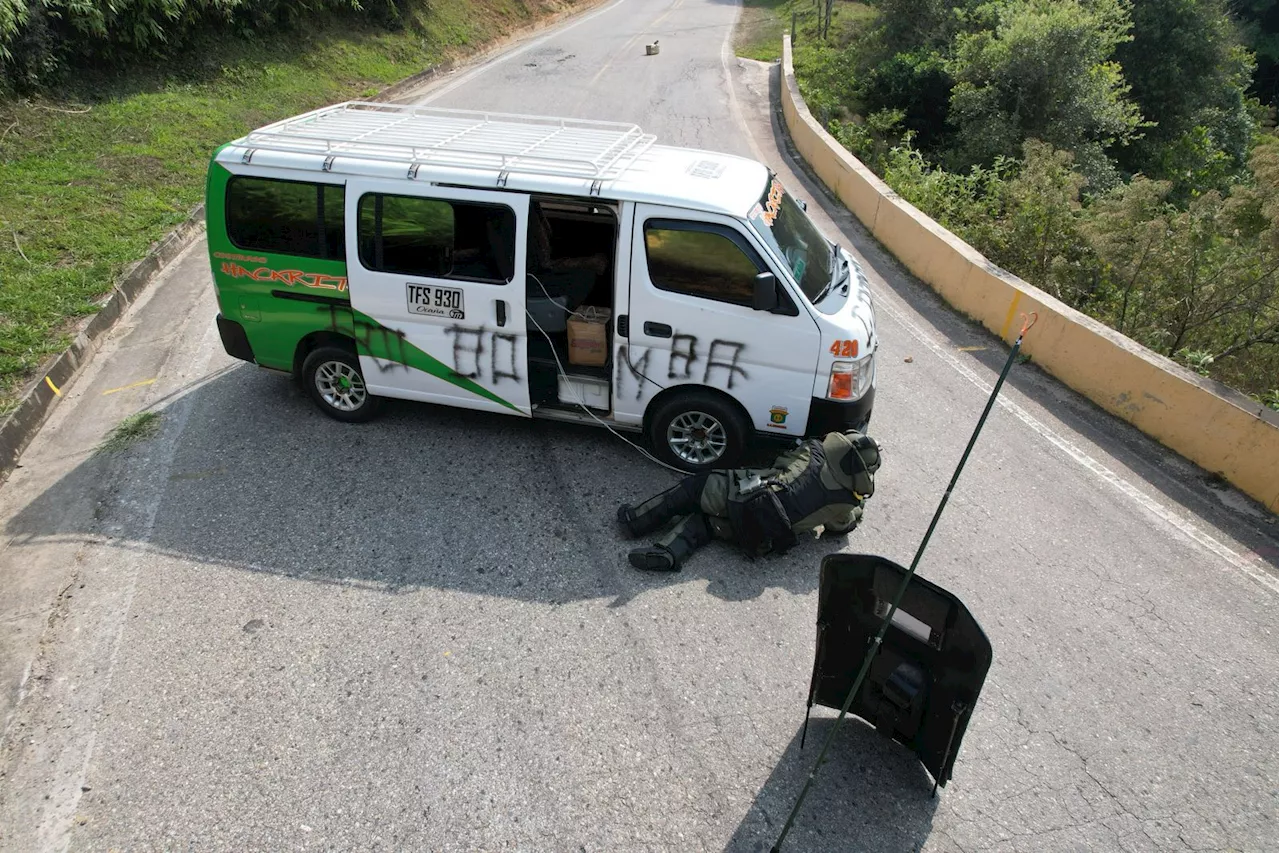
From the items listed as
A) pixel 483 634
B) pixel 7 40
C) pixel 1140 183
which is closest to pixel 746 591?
pixel 483 634

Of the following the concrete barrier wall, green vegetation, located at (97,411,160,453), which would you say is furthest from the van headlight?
green vegetation, located at (97,411,160,453)

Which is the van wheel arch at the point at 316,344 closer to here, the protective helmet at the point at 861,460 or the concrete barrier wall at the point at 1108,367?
the protective helmet at the point at 861,460

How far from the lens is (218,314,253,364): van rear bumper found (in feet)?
21.1

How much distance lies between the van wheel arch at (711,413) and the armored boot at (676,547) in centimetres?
74

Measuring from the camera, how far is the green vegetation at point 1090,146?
27.9 feet

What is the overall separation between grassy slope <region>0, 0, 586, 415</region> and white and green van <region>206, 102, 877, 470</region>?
2.74m

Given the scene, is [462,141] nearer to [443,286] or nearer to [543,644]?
[443,286]

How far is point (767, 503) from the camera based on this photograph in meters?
5.05

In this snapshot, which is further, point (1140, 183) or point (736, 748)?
point (1140, 183)

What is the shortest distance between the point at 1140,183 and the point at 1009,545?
5855mm

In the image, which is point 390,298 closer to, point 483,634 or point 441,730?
point 483,634

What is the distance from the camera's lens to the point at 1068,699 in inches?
175

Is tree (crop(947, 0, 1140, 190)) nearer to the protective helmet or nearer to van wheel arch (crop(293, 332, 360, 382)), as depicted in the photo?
the protective helmet

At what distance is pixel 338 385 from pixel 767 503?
374 centimetres
